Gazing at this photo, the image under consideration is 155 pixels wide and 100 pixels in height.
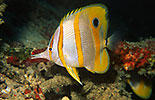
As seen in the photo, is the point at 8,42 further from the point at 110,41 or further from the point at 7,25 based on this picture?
the point at 110,41

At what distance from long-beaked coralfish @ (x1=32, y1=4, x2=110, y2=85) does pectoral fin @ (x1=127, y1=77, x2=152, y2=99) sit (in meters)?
1.25

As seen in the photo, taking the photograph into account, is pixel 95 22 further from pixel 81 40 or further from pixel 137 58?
pixel 137 58

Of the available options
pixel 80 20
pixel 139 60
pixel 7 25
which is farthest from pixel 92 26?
pixel 7 25

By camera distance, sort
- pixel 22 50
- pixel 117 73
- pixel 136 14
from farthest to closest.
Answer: pixel 136 14 → pixel 22 50 → pixel 117 73

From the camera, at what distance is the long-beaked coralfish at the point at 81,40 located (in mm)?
1663

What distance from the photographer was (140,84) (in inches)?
107

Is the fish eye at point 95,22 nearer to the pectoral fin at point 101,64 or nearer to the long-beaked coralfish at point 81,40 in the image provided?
the long-beaked coralfish at point 81,40

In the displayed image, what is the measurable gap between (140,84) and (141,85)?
0.04m

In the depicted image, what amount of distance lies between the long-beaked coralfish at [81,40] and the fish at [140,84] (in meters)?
1.20

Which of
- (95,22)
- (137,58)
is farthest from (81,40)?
(137,58)

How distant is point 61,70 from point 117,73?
116 cm

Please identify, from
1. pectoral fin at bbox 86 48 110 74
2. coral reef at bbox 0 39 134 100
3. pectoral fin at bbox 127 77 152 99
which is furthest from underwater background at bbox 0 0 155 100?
pectoral fin at bbox 86 48 110 74

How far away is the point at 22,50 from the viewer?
3271 millimetres

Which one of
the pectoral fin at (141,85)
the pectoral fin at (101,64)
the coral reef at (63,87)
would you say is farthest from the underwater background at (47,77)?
the pectoral fin at (101,64)
